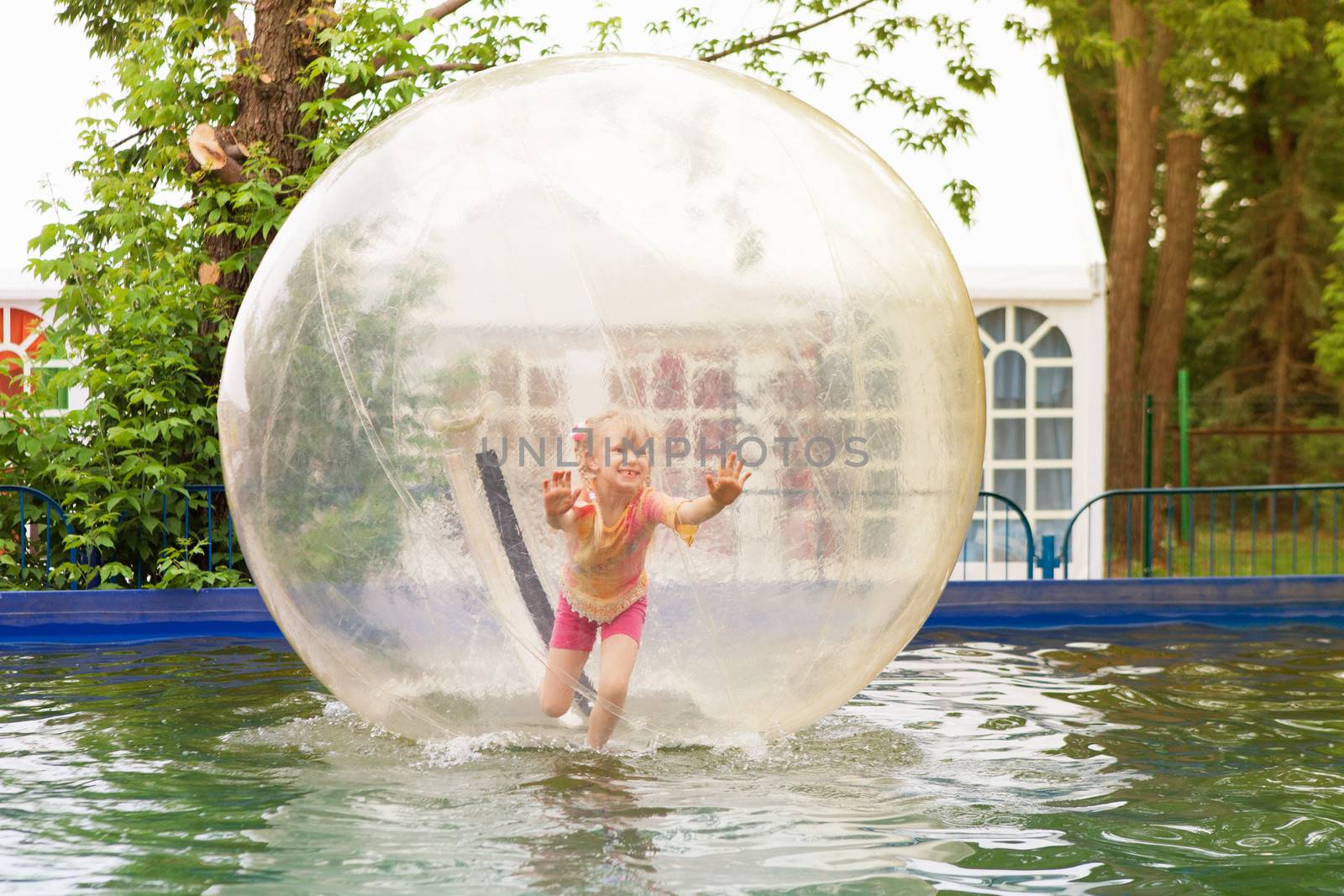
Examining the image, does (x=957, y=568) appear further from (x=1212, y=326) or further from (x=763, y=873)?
(x=1212, y=326)

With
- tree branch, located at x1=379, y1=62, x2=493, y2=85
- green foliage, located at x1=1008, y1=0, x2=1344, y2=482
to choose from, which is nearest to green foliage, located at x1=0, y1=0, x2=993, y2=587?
tree branch, located at x1=379, y1=62, x2=493, y2=85

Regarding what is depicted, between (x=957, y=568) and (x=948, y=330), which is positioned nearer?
(x=948, y=330)

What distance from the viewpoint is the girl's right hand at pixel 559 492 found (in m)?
4.43

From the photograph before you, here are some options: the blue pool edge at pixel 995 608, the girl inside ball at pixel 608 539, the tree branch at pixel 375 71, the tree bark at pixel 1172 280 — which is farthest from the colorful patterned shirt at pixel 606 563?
the tree bark at pixel 1172 280

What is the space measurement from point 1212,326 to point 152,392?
2264 cm

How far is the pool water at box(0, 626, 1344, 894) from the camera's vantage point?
3.81 m

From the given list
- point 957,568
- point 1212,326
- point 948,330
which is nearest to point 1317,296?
point 1212,326

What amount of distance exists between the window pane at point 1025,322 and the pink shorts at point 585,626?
28.4ft

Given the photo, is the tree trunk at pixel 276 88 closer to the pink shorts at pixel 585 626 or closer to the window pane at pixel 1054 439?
the window pane at pixel 1054 439

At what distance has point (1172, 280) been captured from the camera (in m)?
20.5

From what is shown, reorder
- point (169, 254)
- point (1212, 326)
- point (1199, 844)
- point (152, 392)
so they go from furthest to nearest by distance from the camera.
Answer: point (1212, 326)
point (169, 254)
point (152, 392)
point (1199, 844)

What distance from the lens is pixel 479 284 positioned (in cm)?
447

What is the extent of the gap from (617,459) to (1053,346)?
29.0ft

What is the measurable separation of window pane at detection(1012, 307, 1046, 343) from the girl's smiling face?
8730 millimetres
